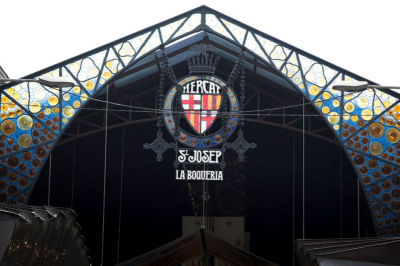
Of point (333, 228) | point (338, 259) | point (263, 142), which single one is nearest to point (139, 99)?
point (263, 142)

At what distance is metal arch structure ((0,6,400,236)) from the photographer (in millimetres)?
15562

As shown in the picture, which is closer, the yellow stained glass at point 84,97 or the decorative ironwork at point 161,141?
the decorative ironwork at point 161,141

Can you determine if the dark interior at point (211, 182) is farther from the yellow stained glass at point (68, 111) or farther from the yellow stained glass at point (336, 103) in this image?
the yellow stained glass at point (336, 103)

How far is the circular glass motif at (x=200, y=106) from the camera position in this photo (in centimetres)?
1612

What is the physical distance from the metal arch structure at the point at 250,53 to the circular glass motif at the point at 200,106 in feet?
4.54

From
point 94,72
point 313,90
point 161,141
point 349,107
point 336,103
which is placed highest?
point 94,72

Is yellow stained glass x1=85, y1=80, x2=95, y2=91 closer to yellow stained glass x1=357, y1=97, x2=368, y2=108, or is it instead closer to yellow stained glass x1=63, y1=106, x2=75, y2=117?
yellow stained glass x1=63, y1=106, x2=75, y2=117

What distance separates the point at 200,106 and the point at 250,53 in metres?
2.22

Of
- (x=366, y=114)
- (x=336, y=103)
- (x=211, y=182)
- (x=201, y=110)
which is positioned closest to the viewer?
(x=366, y=114)

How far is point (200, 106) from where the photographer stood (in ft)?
53.2

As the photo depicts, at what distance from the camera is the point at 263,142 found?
22.8 meters

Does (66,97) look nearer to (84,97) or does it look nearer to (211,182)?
(84,97)

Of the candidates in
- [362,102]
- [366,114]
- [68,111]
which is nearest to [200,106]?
[68,111]

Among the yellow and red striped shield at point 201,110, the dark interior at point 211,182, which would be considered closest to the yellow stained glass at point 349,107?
the dark interior at point 211,182
